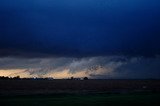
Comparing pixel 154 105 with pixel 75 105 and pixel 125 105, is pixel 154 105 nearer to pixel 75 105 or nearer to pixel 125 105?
pixel 125 105

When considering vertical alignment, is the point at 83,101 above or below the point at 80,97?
below

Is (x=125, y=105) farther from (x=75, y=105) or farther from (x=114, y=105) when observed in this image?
(x=75, y=105)

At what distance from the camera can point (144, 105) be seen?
37.9 metres

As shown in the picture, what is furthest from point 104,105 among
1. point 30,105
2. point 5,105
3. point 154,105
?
point 5,105

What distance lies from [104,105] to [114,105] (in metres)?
1.33

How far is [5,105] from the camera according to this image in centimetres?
3894

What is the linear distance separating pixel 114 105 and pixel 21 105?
1261 centimetres

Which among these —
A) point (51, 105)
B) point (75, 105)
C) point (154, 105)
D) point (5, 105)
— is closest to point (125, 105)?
point (154, 105)

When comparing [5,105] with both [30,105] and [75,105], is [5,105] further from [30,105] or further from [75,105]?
[75,105]

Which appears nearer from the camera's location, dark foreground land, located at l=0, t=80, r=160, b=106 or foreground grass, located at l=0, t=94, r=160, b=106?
foreground grass, located at l=0, t=94, r=160, b=106

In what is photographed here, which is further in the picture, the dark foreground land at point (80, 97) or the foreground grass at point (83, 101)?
the dark foreground land at point (80, 97)

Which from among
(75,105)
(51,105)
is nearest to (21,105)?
(51,105)

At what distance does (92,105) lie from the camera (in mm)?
38469

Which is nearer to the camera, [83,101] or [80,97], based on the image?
[83,101]
